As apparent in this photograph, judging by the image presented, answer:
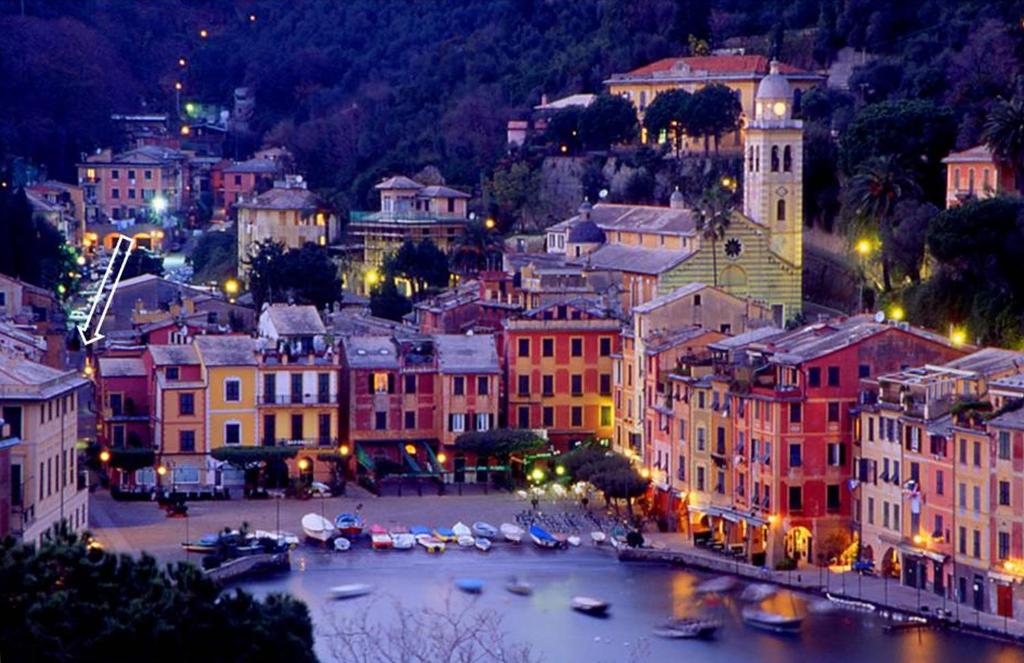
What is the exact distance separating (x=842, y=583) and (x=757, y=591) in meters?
1.52

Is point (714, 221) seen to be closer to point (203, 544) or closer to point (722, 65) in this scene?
point (722, 65)

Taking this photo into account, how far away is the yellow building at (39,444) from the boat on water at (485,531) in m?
8.56

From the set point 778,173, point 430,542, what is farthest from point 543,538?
point 778,173

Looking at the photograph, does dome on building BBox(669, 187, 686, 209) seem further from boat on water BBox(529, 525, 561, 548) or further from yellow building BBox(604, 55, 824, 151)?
boat on water BBox(529, 525, 561, 548)

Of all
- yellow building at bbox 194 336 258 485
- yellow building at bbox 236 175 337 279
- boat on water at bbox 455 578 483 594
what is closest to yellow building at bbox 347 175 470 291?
yellow building at bbox 236 175 337 279

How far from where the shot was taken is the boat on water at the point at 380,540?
185ft

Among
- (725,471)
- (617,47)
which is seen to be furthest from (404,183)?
(725,471)

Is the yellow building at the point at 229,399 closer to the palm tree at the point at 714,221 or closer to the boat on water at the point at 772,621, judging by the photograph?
the palm tree at the point at 714,221

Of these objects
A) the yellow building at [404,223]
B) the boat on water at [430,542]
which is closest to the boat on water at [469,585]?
the boat on water at [430,542]

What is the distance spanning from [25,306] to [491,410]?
12.0 metres

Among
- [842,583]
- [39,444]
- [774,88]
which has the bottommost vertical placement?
[842,583]

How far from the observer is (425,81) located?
110m

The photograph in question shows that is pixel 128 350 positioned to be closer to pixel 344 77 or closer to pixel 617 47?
pixel 617 47

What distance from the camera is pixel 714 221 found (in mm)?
70562
